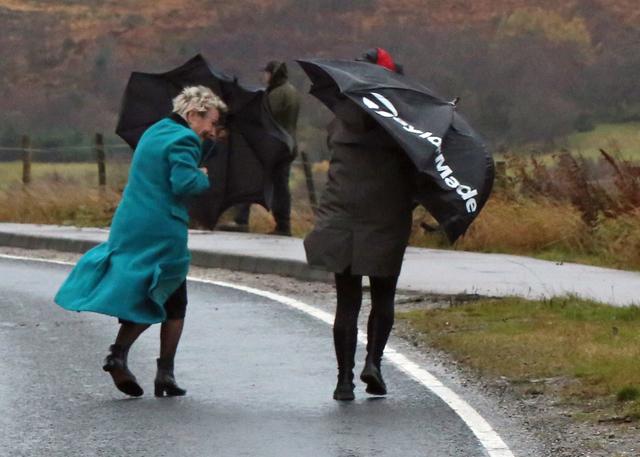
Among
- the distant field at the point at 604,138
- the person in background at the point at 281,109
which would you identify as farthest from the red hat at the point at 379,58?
the distant field at the point at 604,138

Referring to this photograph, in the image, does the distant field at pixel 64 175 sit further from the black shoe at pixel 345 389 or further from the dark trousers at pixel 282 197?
the black shoe at pixel 345 389

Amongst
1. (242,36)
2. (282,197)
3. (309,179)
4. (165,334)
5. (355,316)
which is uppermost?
(355,316)

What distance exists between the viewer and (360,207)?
414 inches

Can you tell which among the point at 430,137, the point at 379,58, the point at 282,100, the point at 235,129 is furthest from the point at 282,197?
the point at 430,137

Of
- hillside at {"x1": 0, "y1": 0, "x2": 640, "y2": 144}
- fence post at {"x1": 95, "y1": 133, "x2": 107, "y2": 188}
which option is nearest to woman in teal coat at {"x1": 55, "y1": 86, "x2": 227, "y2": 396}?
fence post at {"x1": 95, "y1": 133, "x2": 107, "y2": 188}

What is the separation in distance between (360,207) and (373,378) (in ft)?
3.15

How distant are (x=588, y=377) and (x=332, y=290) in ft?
19.8

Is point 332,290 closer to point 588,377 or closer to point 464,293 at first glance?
point 464,293

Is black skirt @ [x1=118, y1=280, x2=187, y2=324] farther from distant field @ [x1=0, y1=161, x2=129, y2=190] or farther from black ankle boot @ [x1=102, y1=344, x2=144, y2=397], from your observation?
distant field @ [x1=0, y1=161, x2=129, y2=190]

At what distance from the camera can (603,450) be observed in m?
9.26

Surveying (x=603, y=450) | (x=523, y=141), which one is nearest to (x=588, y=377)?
(x=603, y=450)

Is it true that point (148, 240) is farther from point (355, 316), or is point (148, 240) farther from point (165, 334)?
point (355, 316)

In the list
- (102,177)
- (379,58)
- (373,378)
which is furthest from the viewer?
(102,177)

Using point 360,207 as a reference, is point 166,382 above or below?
below
